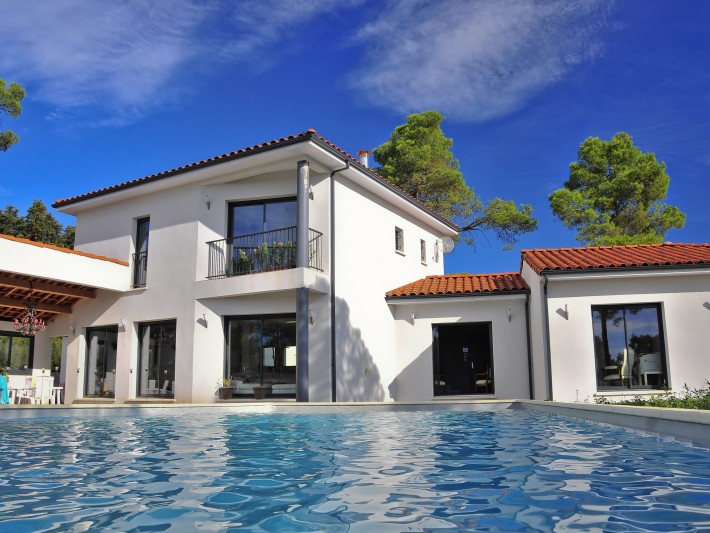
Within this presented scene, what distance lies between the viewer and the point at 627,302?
13.9 meters

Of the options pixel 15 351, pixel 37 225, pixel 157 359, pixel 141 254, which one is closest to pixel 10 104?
pixel 37 225

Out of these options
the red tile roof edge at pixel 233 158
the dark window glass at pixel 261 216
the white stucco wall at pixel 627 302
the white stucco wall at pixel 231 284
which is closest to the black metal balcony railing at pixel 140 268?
the white stucco wall at pixel 231 284

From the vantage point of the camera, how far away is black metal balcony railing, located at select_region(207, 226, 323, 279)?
15.5m

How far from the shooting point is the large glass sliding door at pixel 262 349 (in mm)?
15570

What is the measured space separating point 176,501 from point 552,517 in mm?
2452

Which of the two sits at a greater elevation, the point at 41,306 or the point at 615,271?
the point at 615,271

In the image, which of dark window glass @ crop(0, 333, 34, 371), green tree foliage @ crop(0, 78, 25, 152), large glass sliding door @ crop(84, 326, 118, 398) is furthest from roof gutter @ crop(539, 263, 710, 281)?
green tree foliage @ crop(0, 78, 25, 152)

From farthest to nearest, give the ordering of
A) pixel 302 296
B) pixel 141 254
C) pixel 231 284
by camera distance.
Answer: pixel 141 254 < pixel 231 284 < pixel 302 296

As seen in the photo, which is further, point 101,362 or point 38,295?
point 101,362

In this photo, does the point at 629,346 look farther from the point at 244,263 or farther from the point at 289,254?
the point at 244,263

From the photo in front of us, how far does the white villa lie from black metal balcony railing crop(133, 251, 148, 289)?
0.05m

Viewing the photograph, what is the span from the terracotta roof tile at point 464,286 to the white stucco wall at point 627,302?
2.11 m

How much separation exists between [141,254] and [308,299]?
6.01 meters

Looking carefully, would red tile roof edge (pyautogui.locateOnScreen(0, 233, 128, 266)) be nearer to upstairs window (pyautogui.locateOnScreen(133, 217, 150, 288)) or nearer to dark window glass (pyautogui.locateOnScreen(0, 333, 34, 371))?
upstairs window (pyautogui.locateOnScreen(133, 217, 150, 288))
